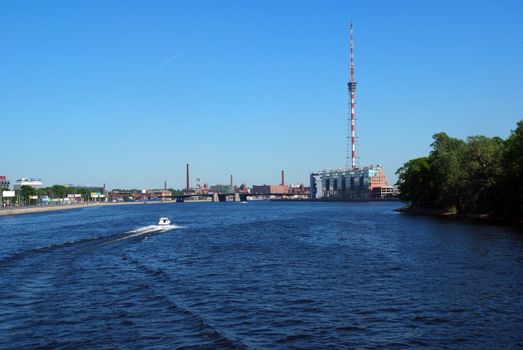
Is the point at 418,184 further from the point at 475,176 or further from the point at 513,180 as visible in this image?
the point at 513,180

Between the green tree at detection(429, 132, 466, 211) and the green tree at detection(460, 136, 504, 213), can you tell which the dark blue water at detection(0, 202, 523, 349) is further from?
the green tree at detection(429, 132, 466, 211)

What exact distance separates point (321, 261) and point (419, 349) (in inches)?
961

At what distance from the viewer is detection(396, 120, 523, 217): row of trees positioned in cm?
8681

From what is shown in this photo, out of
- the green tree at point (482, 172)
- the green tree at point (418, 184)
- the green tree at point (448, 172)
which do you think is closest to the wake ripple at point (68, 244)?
the green tree at point (482, 172)

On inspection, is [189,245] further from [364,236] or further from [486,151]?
[486,151]

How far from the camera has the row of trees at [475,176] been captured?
86.8 m

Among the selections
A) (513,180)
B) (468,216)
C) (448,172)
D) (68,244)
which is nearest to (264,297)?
(68,244)

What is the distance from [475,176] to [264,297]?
81.2 metres

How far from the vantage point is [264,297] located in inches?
1163

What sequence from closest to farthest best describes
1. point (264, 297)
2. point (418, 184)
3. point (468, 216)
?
point (264, 297) < point (468, 216) < point (418, 184)

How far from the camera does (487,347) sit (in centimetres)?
2030

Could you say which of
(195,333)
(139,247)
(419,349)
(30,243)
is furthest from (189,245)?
(419,349)

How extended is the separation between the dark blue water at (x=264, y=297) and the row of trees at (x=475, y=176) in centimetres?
3659

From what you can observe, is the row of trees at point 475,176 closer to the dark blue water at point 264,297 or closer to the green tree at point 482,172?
the green tree at point 482,172
